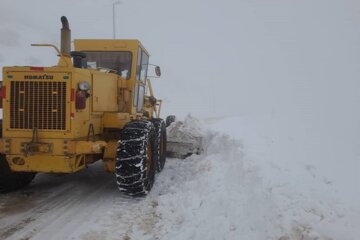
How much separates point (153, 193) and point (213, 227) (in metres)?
2.40

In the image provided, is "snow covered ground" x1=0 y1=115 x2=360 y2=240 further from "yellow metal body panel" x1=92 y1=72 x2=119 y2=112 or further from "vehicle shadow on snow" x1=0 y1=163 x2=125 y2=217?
"yellow metal body panel" x1=92 y1=72 x2=119 y2=112

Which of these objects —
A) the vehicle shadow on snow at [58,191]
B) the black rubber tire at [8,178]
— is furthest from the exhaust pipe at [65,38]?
the vehicle shadow on snow at [58,191]

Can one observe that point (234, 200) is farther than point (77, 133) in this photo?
No

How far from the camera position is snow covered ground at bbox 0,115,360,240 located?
4.80 metres

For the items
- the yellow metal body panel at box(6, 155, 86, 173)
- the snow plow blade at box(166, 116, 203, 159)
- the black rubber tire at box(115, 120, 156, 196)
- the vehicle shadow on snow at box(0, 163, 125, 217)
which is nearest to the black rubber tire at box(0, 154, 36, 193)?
the vehicle shadow on snow at box(0, 163, 125, 217)

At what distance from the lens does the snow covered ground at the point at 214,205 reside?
4801mm

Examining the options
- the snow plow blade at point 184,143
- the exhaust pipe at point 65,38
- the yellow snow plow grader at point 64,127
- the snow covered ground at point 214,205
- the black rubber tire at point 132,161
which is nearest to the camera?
the snow covered ground at point 214,205

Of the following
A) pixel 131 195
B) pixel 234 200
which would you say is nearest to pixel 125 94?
pixel 131 195

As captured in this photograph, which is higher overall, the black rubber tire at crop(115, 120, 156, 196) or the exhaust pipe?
the exhaust pipe

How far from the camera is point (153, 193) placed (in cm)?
737

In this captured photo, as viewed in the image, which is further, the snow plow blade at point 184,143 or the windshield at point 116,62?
the snow plow blade at point 184,143

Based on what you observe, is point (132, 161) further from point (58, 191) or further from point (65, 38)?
point (65, 38)

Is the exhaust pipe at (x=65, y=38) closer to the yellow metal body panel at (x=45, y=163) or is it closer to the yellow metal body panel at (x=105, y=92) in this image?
the yellow metal body panel at (x=105, y=92)

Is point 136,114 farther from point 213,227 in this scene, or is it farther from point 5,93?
point 213,227
